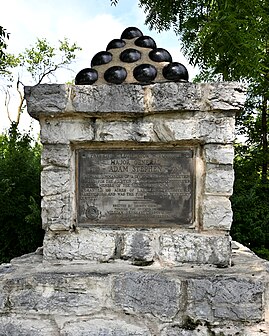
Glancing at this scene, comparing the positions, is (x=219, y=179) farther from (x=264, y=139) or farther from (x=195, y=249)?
(x=264, y=139)

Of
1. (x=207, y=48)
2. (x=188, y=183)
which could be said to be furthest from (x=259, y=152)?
(x=188, y=183)

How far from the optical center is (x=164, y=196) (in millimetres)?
2887

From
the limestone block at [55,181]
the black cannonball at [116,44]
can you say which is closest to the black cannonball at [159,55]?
the black cannonball at [116,44]

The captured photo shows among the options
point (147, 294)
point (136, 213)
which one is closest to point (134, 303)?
point (147, 294)

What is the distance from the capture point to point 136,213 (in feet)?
9.50

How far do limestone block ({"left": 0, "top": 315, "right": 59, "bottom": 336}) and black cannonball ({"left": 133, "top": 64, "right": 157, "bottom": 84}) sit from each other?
1646 millimetres

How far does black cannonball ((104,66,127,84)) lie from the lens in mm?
2842

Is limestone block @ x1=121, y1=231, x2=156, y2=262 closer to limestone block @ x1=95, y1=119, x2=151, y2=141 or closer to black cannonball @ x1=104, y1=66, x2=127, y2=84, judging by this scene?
limestone block @ x1=95, y1=119, x2=151, y2=141

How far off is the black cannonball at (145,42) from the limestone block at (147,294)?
5.29 ft

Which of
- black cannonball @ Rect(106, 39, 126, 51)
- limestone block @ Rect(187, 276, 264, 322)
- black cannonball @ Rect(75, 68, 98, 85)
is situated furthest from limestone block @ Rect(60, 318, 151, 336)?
black cannonball @ Rect(106, 39, 126, 51)

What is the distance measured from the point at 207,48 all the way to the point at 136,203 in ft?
7.17

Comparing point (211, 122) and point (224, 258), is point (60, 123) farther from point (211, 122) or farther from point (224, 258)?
point (224, 258)

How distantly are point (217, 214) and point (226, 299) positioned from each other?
0.55 m

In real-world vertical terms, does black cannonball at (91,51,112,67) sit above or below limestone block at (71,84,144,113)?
above
